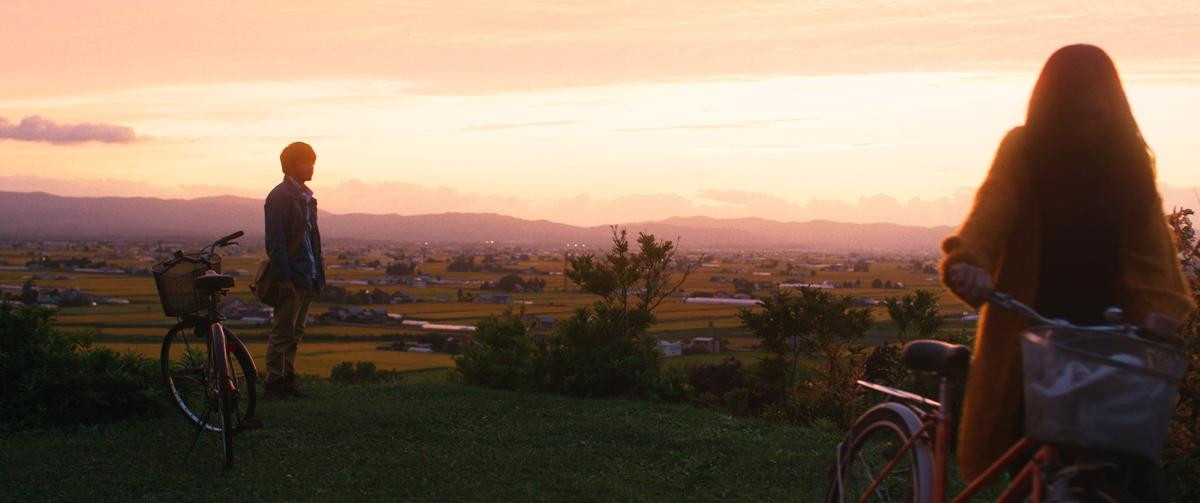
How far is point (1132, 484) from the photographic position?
129 inches

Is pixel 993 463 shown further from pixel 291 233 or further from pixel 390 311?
pixel 390 311

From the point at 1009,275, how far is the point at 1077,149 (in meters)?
0.46

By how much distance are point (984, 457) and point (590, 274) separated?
8.47 m

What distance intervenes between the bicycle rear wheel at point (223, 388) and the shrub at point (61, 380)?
117cm

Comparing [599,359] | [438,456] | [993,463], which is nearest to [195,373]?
[438,456]

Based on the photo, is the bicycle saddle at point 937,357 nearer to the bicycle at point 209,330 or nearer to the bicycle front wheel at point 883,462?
the bicycle front wheel at point 883,462

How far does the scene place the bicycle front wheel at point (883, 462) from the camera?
3.99m

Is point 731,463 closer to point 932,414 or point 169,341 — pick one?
point 932,414

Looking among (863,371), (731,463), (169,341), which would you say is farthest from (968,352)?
(863,371)

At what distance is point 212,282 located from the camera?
7.30 metres

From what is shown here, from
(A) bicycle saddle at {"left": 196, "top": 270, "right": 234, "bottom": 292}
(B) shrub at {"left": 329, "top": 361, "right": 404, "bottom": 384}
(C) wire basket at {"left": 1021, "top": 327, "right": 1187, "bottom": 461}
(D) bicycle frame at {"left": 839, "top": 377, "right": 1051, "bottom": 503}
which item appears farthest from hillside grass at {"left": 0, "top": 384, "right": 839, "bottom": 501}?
(C) wire basket at {"left": 1021, "top": 327, "right": 1187, "bottom": 461}

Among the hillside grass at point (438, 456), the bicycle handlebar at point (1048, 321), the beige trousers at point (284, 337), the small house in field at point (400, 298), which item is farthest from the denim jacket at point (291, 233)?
the small house in field at point (400, 298)

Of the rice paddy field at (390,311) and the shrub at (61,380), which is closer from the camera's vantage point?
the shrub at (61,380)

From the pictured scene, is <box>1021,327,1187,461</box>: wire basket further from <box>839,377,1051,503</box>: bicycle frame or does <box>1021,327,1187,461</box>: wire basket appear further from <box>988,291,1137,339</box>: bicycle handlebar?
<box>839,377,1051,503</box>: bicycle frame
